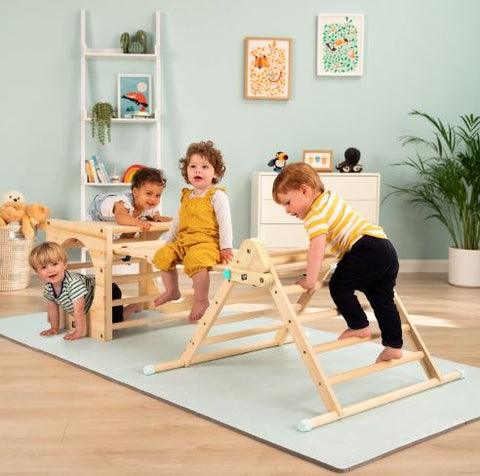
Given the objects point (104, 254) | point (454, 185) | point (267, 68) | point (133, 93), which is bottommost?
point (104, 254)

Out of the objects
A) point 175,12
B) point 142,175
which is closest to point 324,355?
point 142,175

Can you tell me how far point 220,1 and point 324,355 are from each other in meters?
3.03

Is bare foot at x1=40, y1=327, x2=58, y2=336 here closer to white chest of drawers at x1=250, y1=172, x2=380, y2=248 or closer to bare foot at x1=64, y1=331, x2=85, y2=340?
bare foot at x1=64, y1=331, x2=85, y2=340

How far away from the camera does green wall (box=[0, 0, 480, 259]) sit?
17.4 ft

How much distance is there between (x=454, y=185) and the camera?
5.18 metres

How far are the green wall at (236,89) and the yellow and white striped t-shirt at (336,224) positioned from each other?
283cm

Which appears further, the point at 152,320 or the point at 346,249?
the point at 152,320

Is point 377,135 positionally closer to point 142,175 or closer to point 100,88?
point 100,88

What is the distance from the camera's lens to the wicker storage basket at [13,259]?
479 cm

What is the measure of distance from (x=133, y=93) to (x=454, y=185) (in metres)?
2.22

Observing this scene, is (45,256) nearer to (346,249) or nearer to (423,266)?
(346,249)

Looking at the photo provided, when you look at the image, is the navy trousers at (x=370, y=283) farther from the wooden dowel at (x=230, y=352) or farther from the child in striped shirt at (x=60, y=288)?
the child in striped shirt at (x=60, y=288)

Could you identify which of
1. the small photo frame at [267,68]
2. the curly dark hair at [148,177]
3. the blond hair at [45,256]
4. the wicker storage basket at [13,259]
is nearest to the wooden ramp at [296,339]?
the blond hair at [45,256]

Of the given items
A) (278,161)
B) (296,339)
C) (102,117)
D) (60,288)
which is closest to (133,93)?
(102,117)
